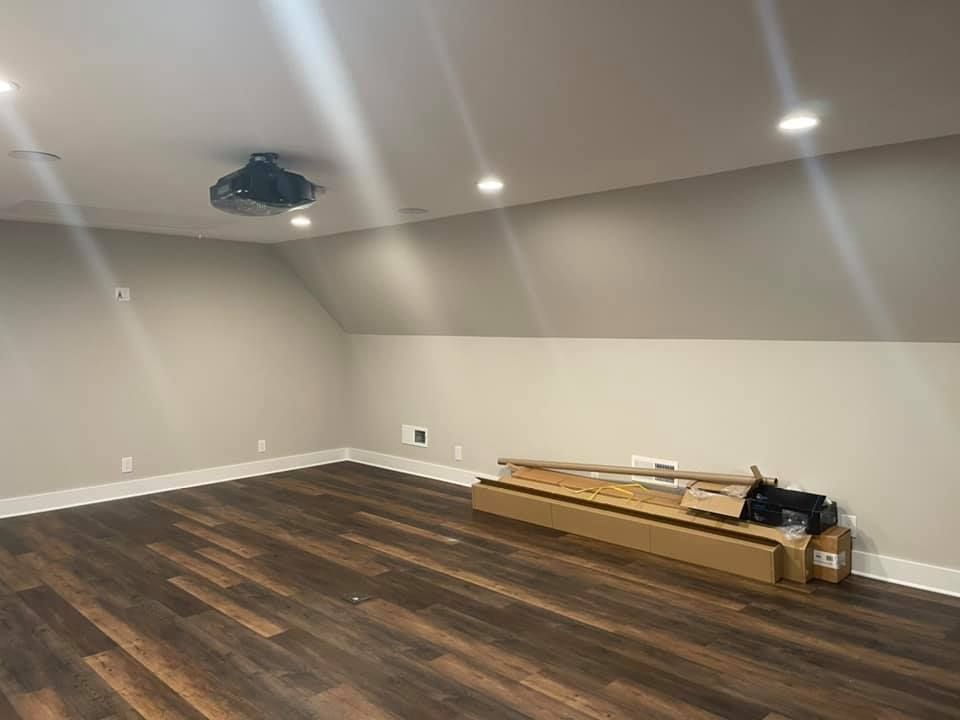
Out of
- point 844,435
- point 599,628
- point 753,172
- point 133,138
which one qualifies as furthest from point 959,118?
point 133,138

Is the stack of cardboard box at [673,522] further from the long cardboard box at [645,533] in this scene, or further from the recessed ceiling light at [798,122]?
the recessed ceiling light at [798,122]

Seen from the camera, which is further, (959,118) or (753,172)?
(753,172)

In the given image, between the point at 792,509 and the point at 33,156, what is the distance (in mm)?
4305

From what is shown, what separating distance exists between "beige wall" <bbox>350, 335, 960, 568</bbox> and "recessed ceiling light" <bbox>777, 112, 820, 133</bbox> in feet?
5.37

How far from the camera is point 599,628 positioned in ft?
10.6

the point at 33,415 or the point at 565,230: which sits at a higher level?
the point at 565,230

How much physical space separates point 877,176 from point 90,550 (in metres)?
4.86

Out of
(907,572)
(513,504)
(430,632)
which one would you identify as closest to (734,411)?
(907,572)

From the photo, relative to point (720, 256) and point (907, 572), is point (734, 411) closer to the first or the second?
point (720, 256)

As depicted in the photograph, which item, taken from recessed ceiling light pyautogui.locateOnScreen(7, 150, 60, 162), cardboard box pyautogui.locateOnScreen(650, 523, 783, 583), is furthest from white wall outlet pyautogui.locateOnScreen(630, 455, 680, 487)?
recessed ceiling light pyautogui.locateOnScreen(7, 150, 60, 162)

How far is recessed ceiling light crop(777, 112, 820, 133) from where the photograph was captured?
2586 millimetres

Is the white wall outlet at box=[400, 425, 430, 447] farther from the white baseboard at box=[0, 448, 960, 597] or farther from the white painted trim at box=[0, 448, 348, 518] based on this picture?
the white painted trim at box=[0, 448, 348, 518]

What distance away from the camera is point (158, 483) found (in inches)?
229

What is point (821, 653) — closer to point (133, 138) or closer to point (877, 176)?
point (877, 176)
